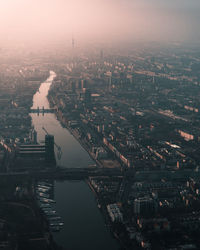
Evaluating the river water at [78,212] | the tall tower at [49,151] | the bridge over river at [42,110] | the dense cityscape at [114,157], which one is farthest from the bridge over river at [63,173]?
the bridge over river at [42,110]

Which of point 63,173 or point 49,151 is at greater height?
point 49,151

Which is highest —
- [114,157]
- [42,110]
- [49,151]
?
[49,151]

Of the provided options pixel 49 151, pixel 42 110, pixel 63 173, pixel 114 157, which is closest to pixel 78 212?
pixel 63 173

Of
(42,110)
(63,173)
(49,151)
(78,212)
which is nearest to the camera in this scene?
(78,212)

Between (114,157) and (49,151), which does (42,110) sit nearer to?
(114,157)

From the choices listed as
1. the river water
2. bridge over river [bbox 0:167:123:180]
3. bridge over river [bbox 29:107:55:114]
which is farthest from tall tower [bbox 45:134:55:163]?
bridge over river [bbox 29:107:55:114]

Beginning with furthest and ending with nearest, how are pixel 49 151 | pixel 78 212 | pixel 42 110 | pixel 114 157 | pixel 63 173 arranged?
pixel 42 110 → pixel 114 157 → pixel 49 151 → pixel 63 173 → pixel 78 212

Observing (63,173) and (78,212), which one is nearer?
(78,212)

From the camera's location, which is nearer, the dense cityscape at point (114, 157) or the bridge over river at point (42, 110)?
the dense cityscape at point (114, 157)

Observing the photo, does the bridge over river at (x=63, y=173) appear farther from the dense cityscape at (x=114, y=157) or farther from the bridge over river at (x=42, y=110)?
the bridge over river at (x=42, y=110)
